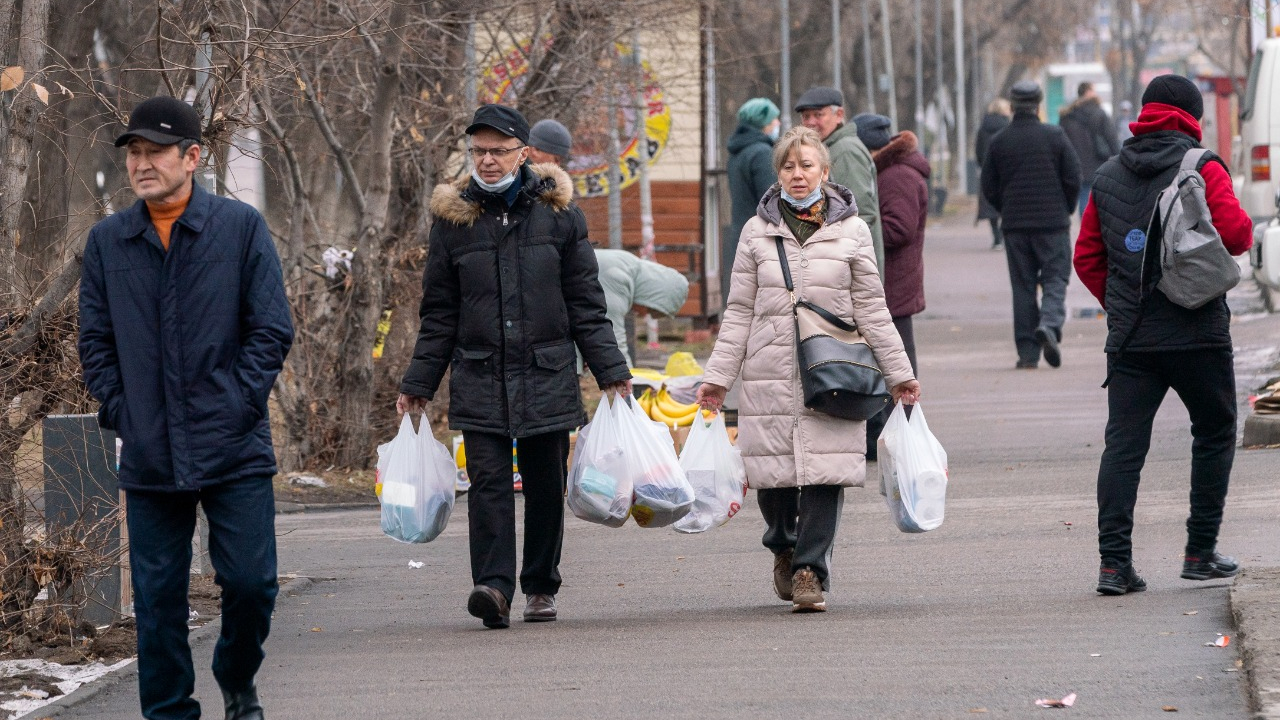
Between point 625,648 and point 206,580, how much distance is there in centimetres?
236

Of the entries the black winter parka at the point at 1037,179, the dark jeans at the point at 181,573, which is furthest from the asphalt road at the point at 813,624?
the black winter parka at the point at 1037,179

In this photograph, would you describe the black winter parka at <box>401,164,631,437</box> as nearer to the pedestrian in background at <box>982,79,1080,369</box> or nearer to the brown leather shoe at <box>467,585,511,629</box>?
the brown leather shoe at <box>467,585,511,629</box>

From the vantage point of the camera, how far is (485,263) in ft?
22.1

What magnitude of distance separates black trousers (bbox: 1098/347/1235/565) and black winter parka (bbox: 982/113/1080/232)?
24.1 feet

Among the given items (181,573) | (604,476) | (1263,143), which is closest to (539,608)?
(604,476)

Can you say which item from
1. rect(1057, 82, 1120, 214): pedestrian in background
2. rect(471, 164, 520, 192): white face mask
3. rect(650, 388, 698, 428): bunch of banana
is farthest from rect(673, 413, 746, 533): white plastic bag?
rect(1057, 82, 1120, 214): pedestrian in background

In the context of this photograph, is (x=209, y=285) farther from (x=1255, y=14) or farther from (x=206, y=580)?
(x=1255, y=14)

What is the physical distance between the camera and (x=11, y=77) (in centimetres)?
619

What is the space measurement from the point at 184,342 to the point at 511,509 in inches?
82.5

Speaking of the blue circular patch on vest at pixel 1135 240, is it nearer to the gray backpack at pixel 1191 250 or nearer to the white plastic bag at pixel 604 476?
the gray backpack at pixel 1191 250

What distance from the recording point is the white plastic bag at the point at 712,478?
23.1ft

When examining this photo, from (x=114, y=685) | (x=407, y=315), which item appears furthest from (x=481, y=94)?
(x=114, y=685)

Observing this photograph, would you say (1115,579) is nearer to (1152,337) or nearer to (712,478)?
(1152,337)

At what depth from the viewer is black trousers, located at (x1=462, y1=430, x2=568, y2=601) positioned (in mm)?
6793
